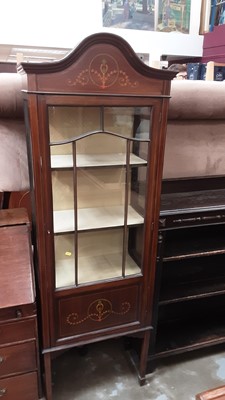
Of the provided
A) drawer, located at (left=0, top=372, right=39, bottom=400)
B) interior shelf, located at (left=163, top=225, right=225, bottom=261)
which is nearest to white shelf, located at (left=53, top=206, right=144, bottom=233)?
interior shelf, located at (left=163, top=225, right=225, bottom=261)

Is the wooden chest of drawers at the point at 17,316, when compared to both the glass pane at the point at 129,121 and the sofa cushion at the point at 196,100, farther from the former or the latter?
the sofa cushion at the point at 196,100

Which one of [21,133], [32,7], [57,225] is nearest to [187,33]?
[32,7]

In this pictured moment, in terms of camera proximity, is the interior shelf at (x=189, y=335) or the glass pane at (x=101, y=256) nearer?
the glass pane at (x=101, y=256)

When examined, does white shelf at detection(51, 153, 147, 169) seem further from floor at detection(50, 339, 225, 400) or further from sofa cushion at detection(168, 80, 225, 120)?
floor at detection(50, 339, 225, 400)

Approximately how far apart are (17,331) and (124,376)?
0.73 metres

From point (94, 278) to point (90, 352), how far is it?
2.16 ft

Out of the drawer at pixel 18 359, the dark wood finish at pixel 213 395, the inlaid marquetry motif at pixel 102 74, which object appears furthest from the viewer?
the drawer at pixel 18 359

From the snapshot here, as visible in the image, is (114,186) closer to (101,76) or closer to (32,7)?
(101,76)

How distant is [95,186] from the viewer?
1449 millimetres

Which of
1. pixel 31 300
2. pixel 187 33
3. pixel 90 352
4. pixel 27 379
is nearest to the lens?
pixel 31 300

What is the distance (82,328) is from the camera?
144cm

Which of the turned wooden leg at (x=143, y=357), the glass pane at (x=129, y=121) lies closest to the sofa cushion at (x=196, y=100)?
the glass pane at (x=129, y=121)

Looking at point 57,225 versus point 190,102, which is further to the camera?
point 190,102

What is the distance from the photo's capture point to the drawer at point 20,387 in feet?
4.39
